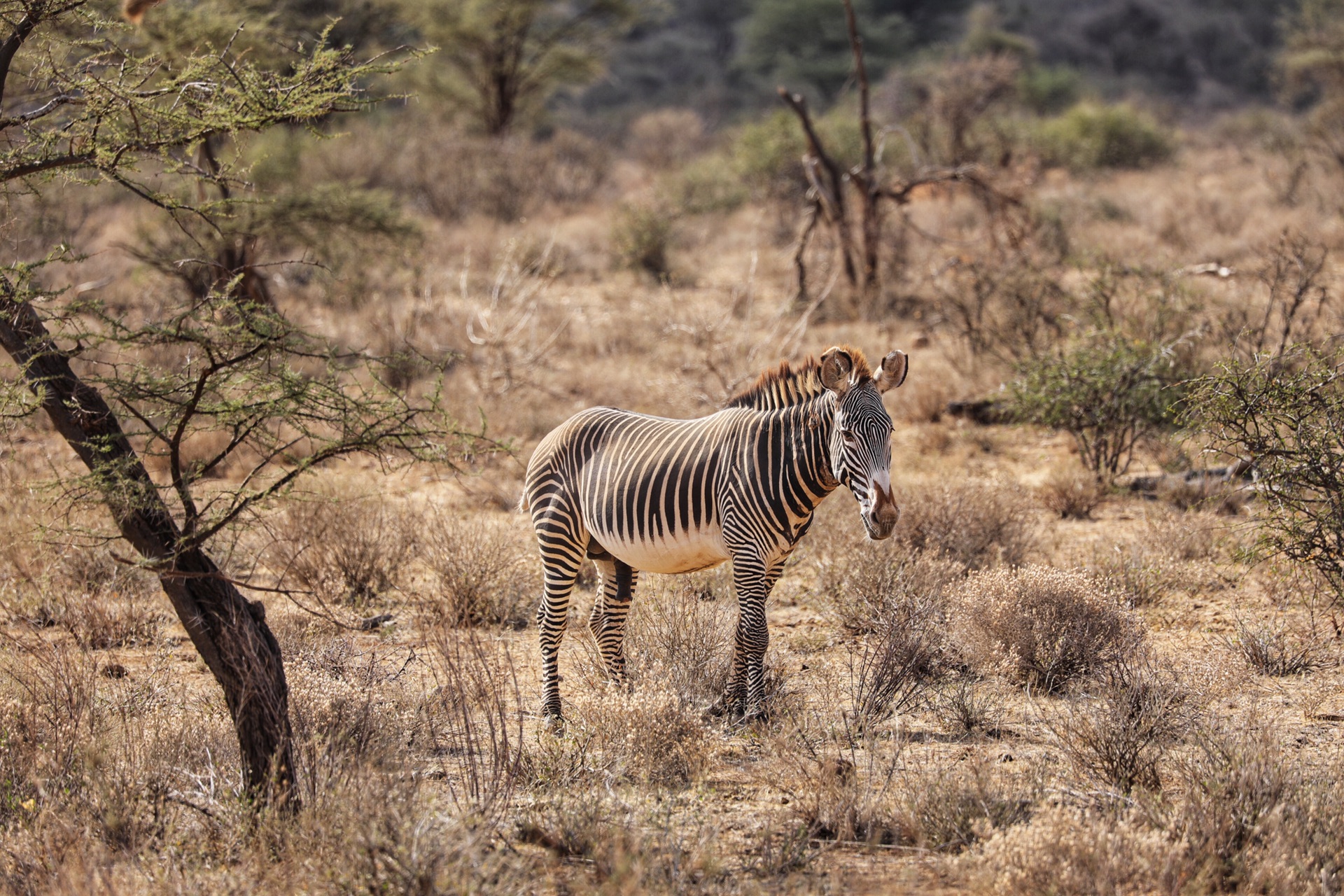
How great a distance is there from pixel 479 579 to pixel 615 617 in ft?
5.71

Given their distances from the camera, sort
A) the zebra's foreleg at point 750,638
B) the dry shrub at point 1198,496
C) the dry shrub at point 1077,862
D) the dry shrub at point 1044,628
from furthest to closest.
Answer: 1. the dry shrub at point 1198,496
2. the dry shrub at point 1044,628
3. the zebra's foreleg at point 750,638
4. the dry shrub at point 1077,862

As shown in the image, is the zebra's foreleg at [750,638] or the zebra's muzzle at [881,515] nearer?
the zebra's muzzle at [881,515]

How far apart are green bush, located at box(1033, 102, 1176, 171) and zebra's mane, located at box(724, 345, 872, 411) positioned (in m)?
20.6

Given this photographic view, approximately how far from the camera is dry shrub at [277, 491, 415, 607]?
303 inches

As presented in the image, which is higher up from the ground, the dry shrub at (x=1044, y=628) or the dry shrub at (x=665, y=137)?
the dry shrub at (x=665, y=137)

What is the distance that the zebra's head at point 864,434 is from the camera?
15.4ft

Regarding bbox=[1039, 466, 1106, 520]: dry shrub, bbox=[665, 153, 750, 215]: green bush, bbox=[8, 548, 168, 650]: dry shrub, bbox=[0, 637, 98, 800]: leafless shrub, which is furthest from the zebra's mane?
bbox=[665, 153, 750, 215]: green bush

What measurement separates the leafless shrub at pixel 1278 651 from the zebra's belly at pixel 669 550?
2.97 metres

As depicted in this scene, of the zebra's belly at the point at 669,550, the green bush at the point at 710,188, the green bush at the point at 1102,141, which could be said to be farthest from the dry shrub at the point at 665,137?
the zebra's belly at the point at 669,550

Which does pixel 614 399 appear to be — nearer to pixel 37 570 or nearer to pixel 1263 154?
pixel 37 570

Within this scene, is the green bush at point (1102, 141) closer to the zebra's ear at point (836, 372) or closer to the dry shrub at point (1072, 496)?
the dry shrub at point (1072, 496)

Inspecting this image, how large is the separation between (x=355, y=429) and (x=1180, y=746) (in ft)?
12.3

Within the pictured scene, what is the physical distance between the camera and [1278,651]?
6.10 m

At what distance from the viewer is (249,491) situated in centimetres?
456
